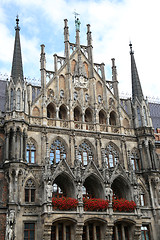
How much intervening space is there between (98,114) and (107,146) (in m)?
3.29

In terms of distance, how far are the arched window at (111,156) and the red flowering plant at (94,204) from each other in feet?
14.7

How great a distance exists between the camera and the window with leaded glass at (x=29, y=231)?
25.8 m

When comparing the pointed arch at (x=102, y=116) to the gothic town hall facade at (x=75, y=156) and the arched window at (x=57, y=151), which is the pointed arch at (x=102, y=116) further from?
the arched window at (x=57, y=151)

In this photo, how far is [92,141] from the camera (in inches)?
1226

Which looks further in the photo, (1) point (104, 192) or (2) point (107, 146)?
(2) point (107, 146)

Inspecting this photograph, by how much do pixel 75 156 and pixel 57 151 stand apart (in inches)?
65.0

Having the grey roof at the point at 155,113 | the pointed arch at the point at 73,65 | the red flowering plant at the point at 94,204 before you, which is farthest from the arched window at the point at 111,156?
the pointed arch at the point at 73,65

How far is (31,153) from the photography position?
94.4 ft

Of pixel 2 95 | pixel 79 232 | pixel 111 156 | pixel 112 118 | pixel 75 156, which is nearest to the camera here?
pixel 79 232

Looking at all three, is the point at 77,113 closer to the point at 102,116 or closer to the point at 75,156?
the point at 102,116

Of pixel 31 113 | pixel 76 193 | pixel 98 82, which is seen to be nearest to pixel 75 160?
pixel 76 193

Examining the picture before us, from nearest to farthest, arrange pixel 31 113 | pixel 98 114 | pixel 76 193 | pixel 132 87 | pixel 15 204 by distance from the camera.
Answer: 1. pixel 15 204
2. pixel 76 193
3. pixel 31 113
4. pixel 98 114
5. pixel 132 87

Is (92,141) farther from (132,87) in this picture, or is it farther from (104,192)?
(132,87)

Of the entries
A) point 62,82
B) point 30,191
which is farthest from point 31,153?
point 62,82
